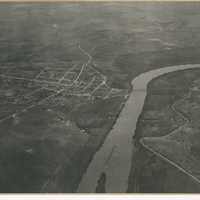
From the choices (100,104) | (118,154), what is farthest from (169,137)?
(100,104)

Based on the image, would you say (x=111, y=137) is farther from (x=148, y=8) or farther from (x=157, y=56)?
(x=148, y=8)

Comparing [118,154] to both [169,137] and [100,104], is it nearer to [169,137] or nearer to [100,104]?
[169,137]
